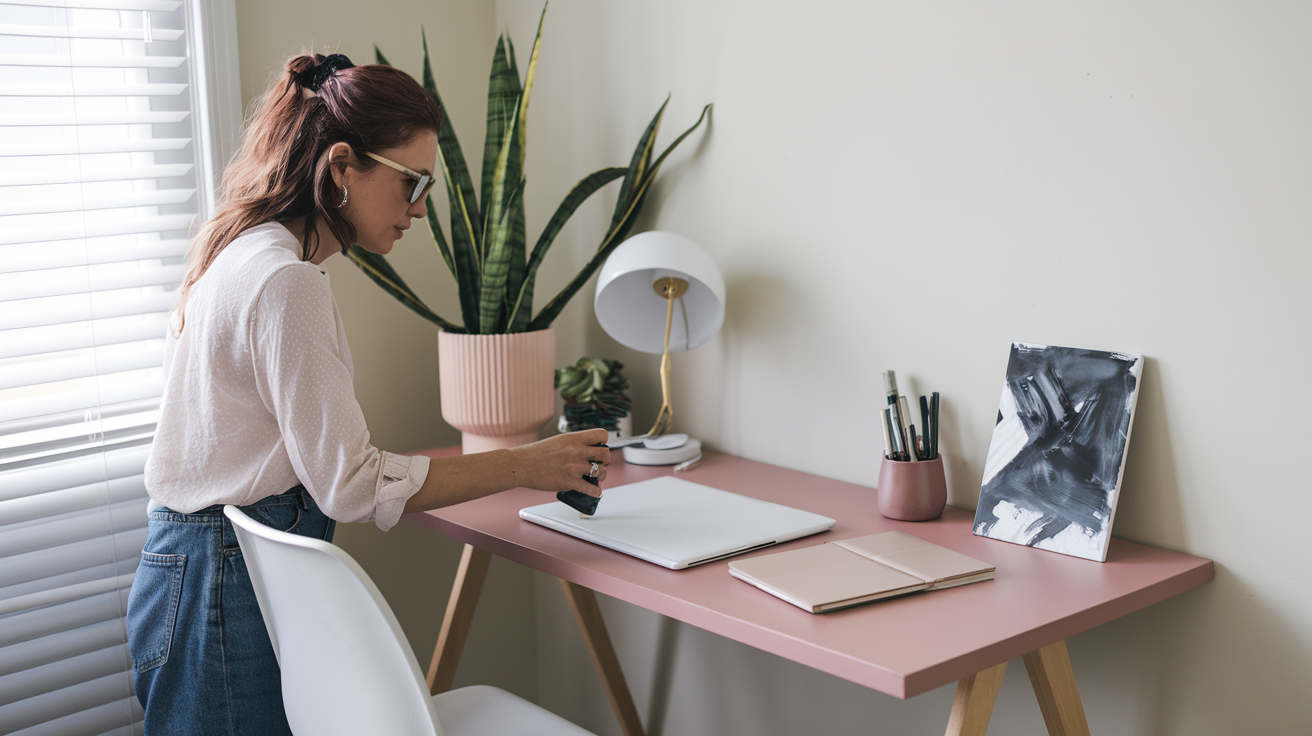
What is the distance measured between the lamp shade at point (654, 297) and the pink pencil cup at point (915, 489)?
17.9 inches

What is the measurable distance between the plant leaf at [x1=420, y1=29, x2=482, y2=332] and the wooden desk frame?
48cm

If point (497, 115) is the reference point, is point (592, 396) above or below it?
below

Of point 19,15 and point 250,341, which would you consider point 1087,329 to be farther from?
point 19,15

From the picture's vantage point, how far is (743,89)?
5.67 ft

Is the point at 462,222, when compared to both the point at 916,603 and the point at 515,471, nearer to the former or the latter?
the point at 515,471

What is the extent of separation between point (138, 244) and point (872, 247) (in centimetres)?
130

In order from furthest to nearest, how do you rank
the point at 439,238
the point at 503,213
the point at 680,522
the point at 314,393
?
the point at 439,238 → the point at 503,213 → the point at 680,522 → the point at 314,393

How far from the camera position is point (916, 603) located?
42.6 inches

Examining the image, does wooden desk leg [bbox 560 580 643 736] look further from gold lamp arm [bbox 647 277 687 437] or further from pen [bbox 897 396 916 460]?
pen [bbox 897 396 916 460]

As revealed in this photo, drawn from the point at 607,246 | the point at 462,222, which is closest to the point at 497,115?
the point at 462,222

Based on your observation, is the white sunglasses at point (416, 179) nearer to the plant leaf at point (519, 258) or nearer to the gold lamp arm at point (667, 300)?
the plant leaf at point (519, 258)

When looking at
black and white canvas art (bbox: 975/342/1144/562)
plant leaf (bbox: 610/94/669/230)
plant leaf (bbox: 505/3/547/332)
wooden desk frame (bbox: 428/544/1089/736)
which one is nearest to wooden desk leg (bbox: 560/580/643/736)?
wooden desk frame (bbox: 428/544/1089/736)

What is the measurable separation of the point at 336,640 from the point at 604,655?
98 centimetres

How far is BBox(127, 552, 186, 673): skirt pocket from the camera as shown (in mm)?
1270
